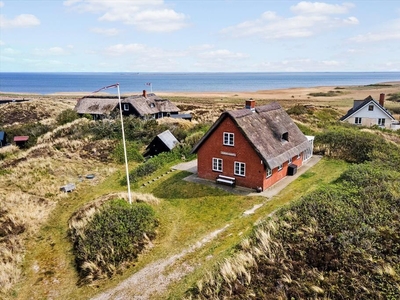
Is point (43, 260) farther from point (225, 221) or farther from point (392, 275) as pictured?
point (392, 275)

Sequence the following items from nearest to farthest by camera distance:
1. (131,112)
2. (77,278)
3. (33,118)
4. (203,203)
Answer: (77,278), (203,203), (131,112), (33,118)

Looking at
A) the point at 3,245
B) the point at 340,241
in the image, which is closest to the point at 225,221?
the point at 340,241

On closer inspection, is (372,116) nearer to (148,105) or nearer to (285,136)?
(285,136)

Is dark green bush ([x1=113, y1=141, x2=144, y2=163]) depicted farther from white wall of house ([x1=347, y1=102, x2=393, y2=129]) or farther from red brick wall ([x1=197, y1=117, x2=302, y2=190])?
white wall of house ([x1=347, y1=102, x2=393, y2=129])

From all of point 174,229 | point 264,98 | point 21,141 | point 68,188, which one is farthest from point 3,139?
point 264,98

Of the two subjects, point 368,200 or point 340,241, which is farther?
point 368,200

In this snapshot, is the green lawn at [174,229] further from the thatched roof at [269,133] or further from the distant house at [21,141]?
the distant house at [21,141]
